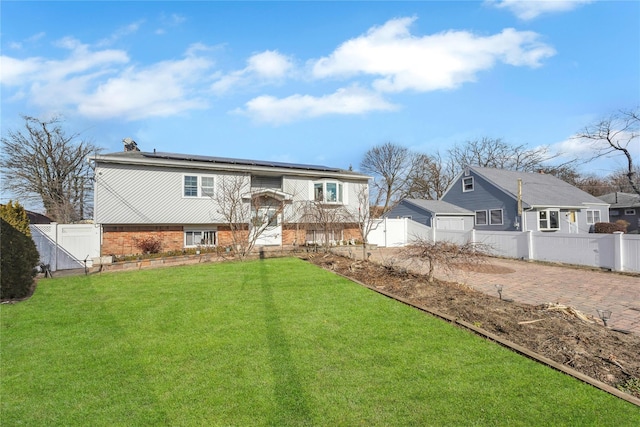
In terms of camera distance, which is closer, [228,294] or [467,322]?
[467,322]

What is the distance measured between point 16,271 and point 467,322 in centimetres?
951

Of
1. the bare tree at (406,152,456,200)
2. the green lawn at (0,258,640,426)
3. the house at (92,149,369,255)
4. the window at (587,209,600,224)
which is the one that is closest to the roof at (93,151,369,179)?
the house at (92,149,369,255)

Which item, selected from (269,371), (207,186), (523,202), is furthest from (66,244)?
(523,202)

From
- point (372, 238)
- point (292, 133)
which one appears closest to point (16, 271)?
point (292, 133)

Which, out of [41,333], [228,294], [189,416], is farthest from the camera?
[228,294]

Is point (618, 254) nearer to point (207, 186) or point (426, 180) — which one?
point (207, 186)

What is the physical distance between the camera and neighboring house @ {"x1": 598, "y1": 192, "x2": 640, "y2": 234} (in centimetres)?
2975

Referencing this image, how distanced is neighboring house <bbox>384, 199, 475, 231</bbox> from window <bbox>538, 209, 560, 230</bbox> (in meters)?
4.42

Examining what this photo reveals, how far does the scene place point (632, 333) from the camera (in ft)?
16.3

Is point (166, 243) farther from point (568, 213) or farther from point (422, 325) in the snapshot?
point (568, 213)

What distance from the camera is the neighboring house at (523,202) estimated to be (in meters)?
21.4

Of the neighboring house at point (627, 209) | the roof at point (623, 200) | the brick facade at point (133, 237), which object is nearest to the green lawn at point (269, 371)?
the brick facade at point (133, 237)

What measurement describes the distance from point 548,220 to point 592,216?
22.4 feet

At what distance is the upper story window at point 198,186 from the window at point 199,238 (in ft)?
6.57
